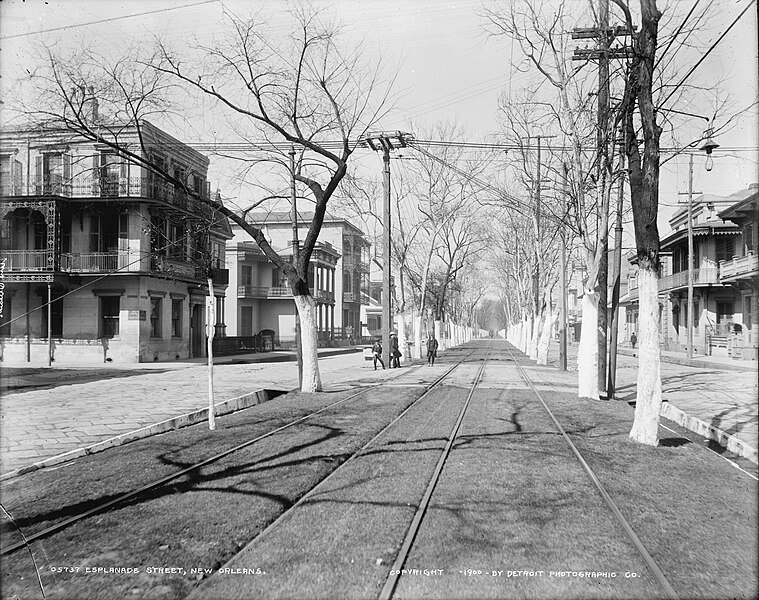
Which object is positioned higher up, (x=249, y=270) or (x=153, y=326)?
(x=249, y=270)

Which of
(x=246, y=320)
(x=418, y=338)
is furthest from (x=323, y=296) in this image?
(x=418, y=338)

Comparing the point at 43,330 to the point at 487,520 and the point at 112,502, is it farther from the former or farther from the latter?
the point at 487,520

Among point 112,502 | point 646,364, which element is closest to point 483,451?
point 646,364

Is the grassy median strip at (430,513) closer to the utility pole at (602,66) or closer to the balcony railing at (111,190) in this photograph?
the utility pole at (602,66)

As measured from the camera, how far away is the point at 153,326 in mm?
31594

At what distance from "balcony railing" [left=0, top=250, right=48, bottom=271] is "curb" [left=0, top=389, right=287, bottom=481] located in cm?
1356

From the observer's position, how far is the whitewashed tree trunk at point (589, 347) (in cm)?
1616

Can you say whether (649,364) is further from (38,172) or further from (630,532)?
(38,172)

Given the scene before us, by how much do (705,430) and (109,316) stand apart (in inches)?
985

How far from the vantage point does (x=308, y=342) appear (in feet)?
56.5

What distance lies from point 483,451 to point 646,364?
9.76ft

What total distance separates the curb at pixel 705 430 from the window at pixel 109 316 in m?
23.0

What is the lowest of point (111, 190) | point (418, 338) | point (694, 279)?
point (418, 338)

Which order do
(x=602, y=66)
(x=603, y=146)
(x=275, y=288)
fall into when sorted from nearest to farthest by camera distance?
(x=603, y=146)
(x=602, y=66)
(x=275, y=288)
